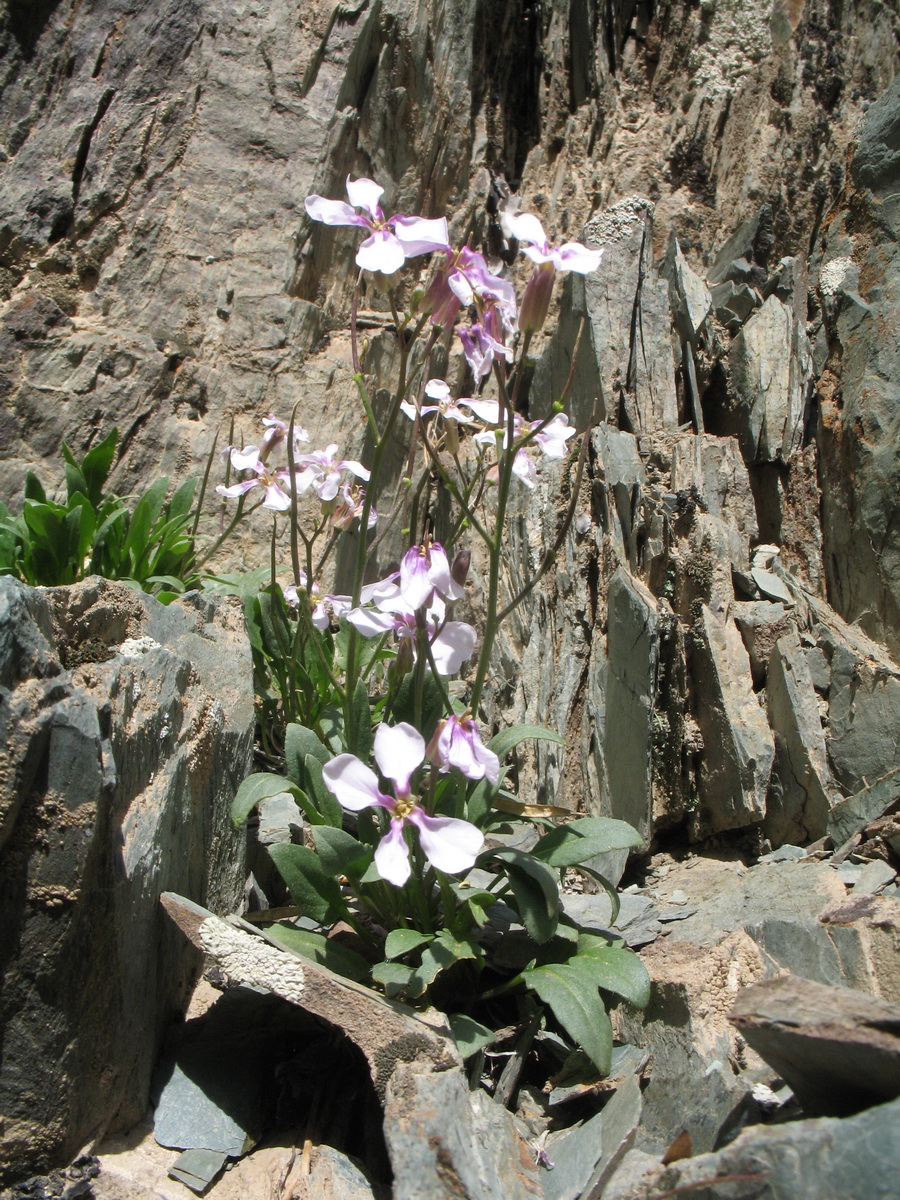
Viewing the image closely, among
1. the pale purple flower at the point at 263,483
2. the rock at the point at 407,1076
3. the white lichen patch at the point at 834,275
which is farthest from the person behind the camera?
the white lichen patch at the point at 834,275

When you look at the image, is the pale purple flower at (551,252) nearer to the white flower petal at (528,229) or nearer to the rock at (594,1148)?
the white flower petal at (528,229)

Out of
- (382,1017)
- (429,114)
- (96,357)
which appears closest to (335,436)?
(96,357)

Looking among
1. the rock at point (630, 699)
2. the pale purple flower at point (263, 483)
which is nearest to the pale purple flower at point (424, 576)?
the pale purple flower at point (263, 483)

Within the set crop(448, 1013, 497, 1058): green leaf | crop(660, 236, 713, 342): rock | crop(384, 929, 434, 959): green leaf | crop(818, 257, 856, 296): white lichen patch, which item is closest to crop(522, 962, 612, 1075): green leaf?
crop(448, 1013, 497, 1058): green leaf

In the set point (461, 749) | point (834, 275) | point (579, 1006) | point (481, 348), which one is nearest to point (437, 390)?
point (481, 348)

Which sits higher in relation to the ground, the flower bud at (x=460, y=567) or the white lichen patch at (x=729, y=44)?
the white lichen patch at (x=729, y=44)

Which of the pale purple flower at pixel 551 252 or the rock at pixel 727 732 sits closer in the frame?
the pale purple flower at pixel 551 252

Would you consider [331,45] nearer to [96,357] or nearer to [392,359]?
[392,359]
